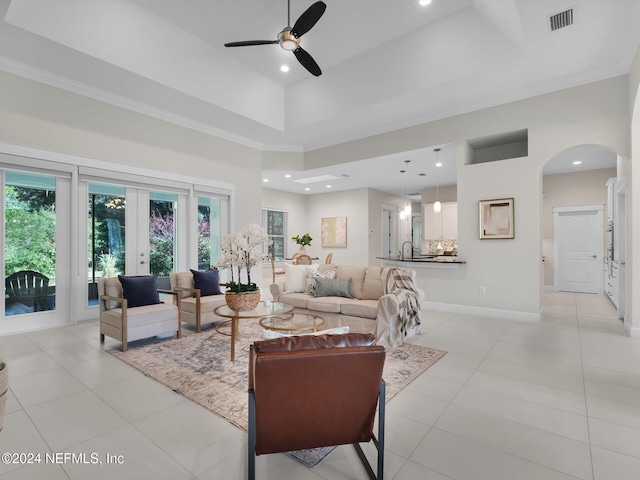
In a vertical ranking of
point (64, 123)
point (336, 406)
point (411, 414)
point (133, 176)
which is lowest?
point (411, 414)

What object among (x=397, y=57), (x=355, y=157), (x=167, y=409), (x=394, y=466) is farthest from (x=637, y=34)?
(x=167, y=409)

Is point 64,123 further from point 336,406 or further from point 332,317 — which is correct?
point 336,406

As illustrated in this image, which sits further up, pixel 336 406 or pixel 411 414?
pixel 336 406

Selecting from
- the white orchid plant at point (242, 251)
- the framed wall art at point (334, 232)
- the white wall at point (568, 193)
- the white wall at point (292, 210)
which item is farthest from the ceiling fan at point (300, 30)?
the white wall at point (568, 193)

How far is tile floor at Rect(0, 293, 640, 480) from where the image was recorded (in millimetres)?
1722

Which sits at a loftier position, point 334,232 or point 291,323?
point 334,232

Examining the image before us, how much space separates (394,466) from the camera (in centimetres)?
174

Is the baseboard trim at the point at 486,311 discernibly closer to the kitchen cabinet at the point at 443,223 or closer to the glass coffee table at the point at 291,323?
the glass coffee table at the point at 291,323

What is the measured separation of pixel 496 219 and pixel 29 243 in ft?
21.9

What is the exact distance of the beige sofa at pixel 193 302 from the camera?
432 centimetres

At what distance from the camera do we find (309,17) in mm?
3010

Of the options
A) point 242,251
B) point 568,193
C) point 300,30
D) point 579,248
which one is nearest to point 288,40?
point 300,30

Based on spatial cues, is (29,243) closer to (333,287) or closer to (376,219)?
(333,287)

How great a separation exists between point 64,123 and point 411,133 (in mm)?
5347
